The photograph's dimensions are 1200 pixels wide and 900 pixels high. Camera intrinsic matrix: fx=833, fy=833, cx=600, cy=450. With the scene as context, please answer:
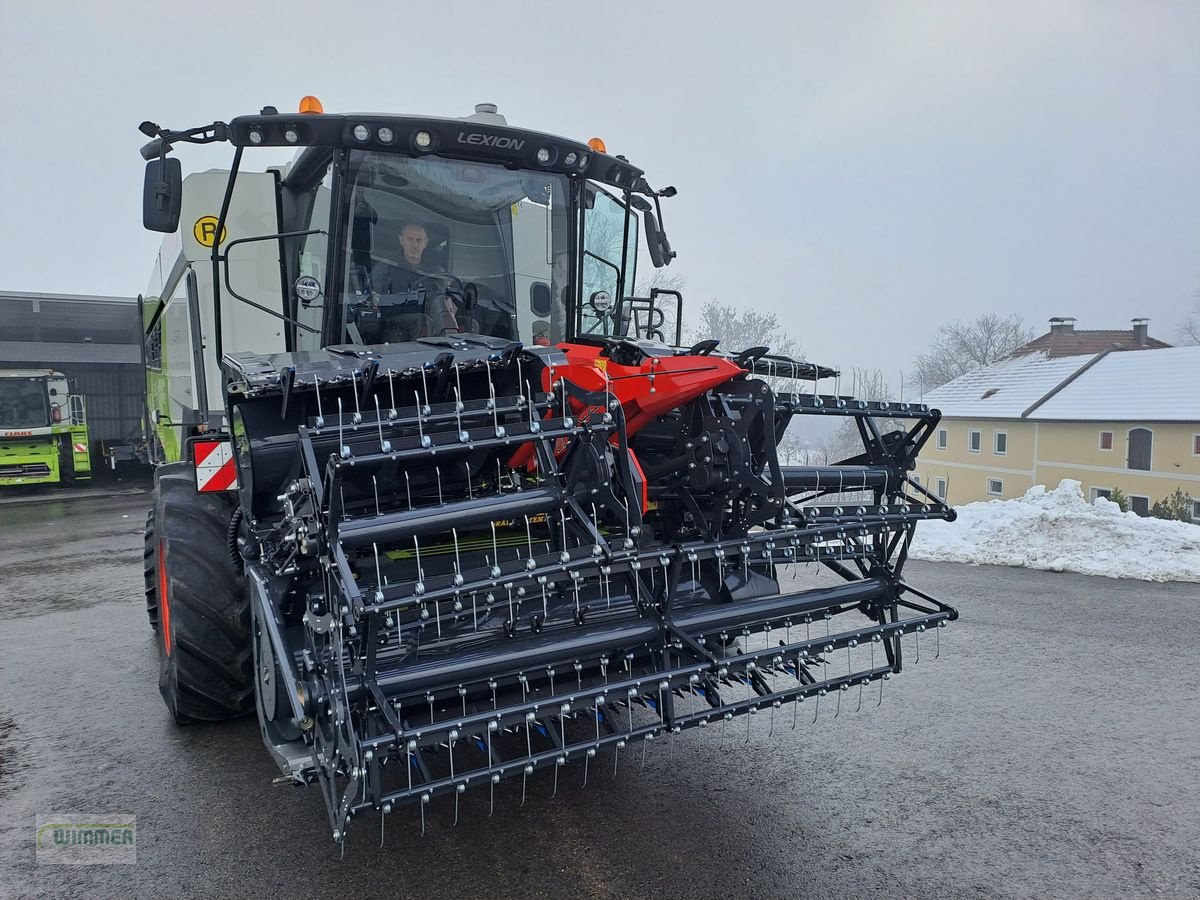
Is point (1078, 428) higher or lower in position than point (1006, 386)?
lower

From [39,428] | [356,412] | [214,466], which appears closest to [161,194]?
[214,466]

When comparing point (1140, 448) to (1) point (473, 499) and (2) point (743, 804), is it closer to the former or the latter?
(2) point (743, 804)

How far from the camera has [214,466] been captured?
4.07 meters

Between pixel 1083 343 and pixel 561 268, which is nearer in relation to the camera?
pixel 561 268

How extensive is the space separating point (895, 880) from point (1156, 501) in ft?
103

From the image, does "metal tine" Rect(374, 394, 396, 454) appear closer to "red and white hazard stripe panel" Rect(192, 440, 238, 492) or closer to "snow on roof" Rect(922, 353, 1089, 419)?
"red and white hazard stripe panel" Rect(192, 440, 238, 492)

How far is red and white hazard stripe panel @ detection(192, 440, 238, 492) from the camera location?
403 centimetres

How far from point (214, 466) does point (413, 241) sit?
4.95ft

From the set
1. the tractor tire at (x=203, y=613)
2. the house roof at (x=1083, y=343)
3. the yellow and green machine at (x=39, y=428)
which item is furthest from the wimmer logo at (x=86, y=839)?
the house roof at (x=1083, y=343)

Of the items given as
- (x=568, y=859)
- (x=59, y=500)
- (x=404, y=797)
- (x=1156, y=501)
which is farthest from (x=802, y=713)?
→ (x=1156, y=501)

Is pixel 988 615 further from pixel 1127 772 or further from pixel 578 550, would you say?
pixel 578 550

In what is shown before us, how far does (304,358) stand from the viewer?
3344 millimetres

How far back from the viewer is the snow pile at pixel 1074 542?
791 centimetres

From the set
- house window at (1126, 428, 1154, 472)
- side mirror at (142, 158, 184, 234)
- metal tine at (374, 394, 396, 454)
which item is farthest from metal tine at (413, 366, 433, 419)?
house window at (1126, 428, 1154, 472)
